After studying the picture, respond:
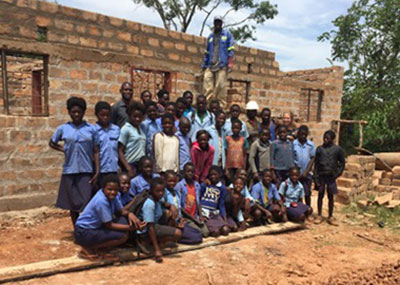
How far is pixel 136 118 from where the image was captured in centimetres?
425

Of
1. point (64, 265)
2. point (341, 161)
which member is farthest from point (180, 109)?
point (341, 161)

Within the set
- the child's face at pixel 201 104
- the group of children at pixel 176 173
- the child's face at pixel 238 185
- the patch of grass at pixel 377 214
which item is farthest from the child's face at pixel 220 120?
the patch of grass at pixel 377 214

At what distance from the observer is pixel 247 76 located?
8.02 meters

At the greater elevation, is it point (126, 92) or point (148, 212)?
point (126, 92)

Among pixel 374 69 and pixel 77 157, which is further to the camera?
pixel 374 69

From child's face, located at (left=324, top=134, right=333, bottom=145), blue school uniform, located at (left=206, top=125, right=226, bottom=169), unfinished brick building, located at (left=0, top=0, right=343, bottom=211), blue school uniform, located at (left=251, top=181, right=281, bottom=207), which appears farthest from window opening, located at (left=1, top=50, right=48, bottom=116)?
child's face, located at (left=324, top=134, right=333, bottom=145)

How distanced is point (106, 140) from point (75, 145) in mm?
356

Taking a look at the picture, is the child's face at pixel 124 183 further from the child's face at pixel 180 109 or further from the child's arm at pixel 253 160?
the child's arm at pixel 253 160

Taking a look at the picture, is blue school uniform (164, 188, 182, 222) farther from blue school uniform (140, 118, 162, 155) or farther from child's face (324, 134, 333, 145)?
child's face (324, 134, 333, 145)

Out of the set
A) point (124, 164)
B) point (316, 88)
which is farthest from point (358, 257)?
point (316, 88)

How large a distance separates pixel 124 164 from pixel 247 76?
467 centimetres

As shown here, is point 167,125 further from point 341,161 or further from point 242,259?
point 341,161

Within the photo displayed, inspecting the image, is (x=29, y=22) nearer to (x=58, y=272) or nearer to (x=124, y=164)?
(x=124, y=164)

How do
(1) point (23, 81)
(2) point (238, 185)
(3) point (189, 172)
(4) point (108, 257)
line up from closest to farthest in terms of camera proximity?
1. (4) point (108, 257)
2. (3) point (189, 172)
3. (2) point (238, 185)
4. (1) point (23, 81)
